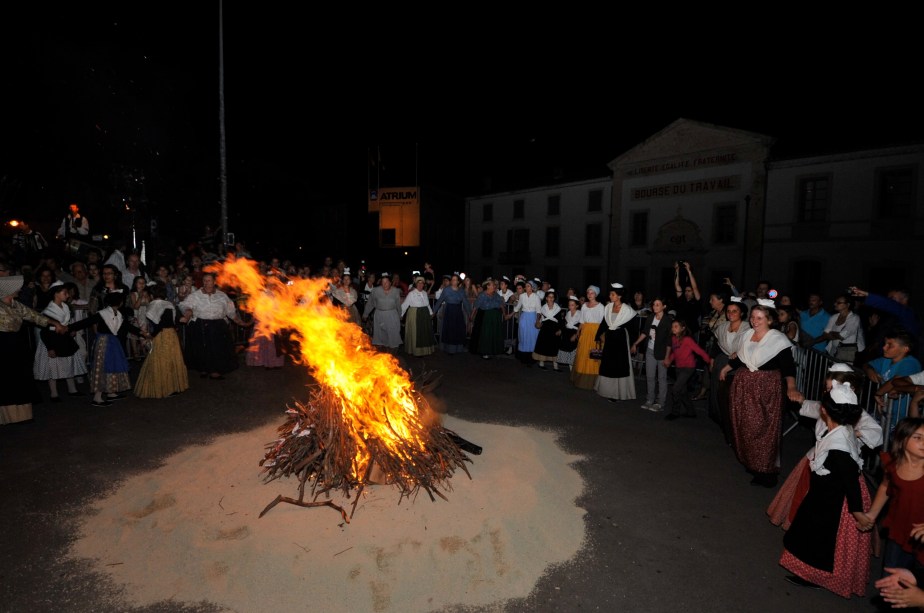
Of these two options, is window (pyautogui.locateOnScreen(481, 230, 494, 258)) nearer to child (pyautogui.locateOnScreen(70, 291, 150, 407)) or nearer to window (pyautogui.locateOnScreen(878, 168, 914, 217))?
window (pyautogui.locateOnScreen(878, 168, 914, 217))

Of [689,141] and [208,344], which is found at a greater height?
[689,141]

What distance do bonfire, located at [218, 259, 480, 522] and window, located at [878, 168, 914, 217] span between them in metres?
24.8

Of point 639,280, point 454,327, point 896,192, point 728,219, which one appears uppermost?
point 896,192

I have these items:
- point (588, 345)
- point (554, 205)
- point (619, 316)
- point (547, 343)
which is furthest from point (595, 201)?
point (619, 316)

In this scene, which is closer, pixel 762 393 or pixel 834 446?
pixel 834 446

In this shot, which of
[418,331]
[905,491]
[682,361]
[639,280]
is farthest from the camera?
[639,280]

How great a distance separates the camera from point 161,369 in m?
8.27

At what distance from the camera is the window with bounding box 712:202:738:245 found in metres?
25.6

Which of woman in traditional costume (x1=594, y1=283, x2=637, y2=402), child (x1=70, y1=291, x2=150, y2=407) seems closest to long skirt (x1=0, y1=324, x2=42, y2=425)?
child (x1=70, y1=291, x2=150, y2=407)

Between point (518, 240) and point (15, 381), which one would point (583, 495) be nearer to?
point (15, 381)

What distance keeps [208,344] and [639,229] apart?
1038 inches

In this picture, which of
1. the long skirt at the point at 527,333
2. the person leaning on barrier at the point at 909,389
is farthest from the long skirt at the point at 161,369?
the person leaning on barrier at the point at 909,389

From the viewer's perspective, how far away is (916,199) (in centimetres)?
2005

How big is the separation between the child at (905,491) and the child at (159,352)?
942 centimetres
